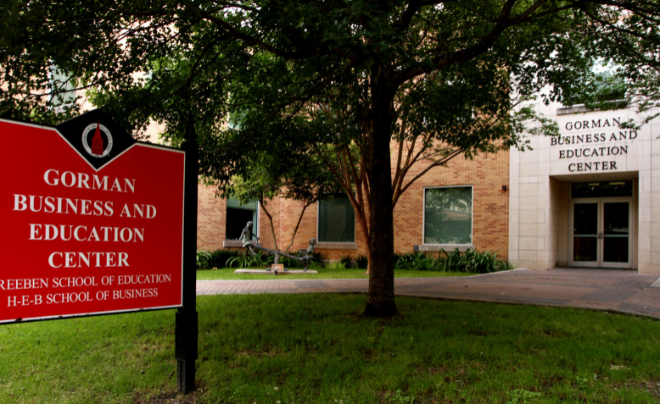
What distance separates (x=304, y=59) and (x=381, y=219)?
8.05 ft

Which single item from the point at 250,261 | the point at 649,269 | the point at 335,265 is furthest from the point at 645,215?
the point at 250,261

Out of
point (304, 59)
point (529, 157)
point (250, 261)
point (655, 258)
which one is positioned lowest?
point (250, 261)

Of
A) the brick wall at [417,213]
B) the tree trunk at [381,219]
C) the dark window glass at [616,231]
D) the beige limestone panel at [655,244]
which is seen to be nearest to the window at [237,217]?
the brick wall at [417,213]

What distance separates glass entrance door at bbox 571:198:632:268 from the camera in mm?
15742

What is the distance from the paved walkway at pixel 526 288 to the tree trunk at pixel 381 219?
92.9 inches

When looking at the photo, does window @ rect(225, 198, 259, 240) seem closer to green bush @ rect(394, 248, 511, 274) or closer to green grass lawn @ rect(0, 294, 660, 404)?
green bush @ rect(394, 248, 511, 274)

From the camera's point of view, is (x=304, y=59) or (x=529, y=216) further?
(x=529, y=216)

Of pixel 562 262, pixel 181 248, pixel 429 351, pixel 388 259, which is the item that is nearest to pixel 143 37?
pixel 181 248

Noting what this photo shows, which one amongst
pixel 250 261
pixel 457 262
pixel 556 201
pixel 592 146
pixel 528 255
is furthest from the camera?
pixel 250 261

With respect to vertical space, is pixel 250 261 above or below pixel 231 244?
below

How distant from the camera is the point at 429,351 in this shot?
16.2 ft

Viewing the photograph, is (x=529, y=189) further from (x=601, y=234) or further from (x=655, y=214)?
(x=655, y=214)

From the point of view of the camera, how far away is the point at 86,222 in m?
3.40

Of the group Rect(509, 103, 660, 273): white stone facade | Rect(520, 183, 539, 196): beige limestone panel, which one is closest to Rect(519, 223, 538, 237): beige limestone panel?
Rect(509, 103, 660, 273): white stone facade
